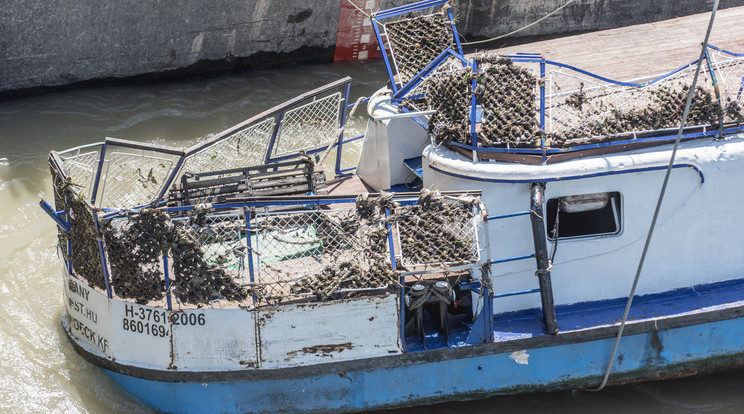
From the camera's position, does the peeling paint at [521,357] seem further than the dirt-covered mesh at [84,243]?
Yes

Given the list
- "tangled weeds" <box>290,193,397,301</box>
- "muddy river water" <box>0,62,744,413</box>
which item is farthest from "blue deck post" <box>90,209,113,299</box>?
"tangled weeds" <box>290,193,397,301</box>

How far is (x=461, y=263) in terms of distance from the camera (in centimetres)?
738

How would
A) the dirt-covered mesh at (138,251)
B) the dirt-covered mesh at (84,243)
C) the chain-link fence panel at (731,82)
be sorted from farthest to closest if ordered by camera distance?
1. the chain-link fence panel at (731,82)
2. the dirt-covered mesh at (84,243)
3. the dirt-covered mesh at (138,251)

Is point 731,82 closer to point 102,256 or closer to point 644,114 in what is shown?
point 644,114

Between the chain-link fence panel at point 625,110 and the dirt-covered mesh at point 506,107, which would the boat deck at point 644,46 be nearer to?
the chain-link fence panel at point 625,110

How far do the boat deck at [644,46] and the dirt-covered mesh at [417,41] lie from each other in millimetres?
852

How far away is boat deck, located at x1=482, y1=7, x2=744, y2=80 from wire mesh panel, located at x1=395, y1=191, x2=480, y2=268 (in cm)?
314

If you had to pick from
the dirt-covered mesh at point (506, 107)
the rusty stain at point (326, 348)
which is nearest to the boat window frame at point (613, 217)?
the dirt-covered mesh at point (506, 107)

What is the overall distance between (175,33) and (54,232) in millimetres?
6044

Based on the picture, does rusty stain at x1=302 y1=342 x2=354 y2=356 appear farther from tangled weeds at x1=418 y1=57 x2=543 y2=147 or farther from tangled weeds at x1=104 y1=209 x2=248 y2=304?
tangled weeds at x1=418 y1=57 x2=543 y2=147

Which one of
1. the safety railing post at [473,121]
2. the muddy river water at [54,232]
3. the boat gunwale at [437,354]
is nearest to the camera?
the boat gunwale at [437,354]

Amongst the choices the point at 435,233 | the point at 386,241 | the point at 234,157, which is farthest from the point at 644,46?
the point at 234,157

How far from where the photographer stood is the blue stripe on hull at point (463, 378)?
7.98m

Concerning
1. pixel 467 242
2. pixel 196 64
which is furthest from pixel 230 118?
→ pixel 467 242
